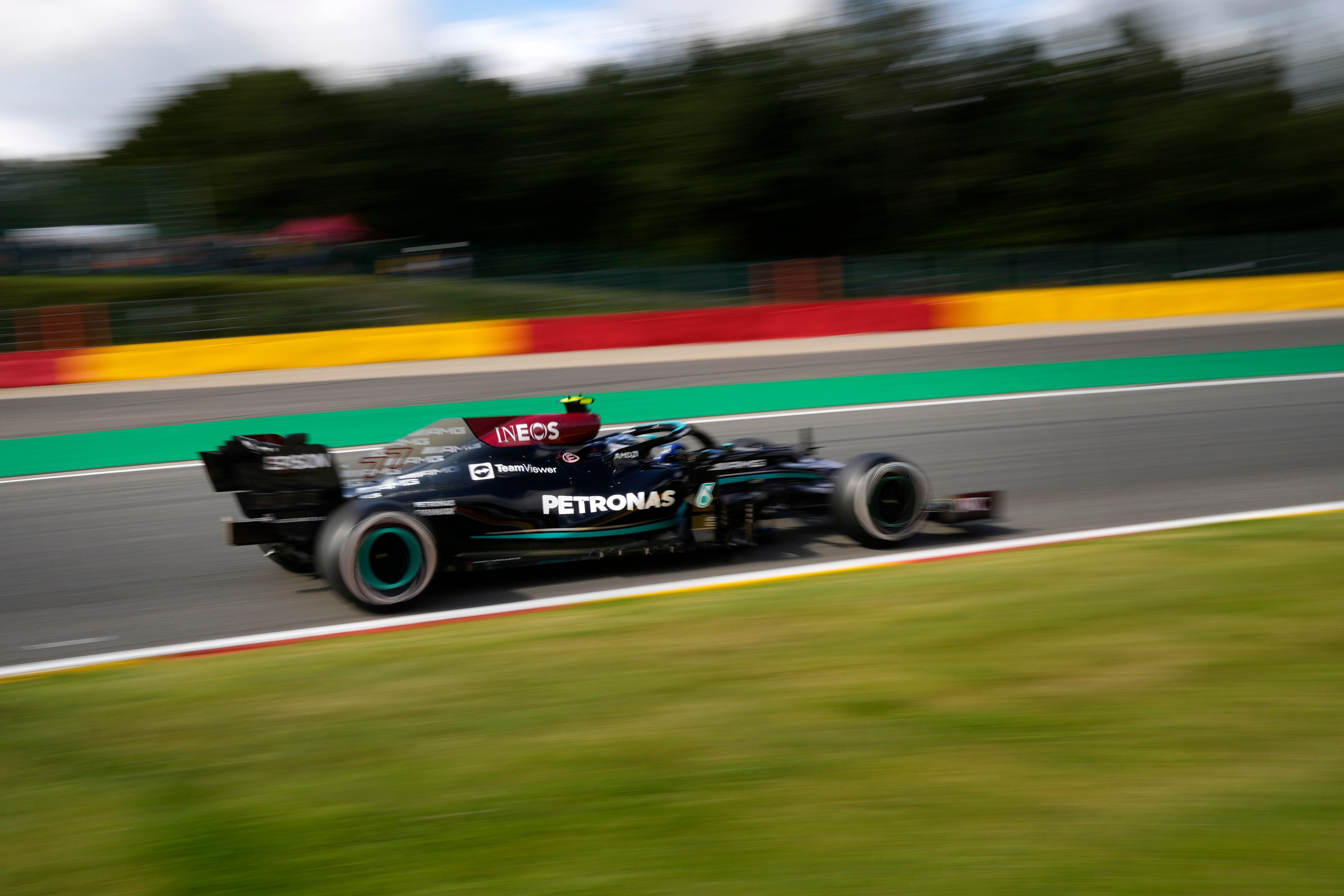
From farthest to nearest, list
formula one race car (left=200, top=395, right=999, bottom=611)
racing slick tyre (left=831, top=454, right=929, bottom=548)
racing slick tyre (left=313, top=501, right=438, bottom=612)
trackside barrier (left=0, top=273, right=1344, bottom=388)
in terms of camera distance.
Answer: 1. trackside barrier (left=0, top=273, right=1344, bottom=388)
2. racing slick tyre (left=831, top=454, right=929, bottom=548)
3. formula one race car (left=200, top=395, right=999, bottom=611)
4. racing slick tyre (left=313, top=501, right=438, bottom=612)

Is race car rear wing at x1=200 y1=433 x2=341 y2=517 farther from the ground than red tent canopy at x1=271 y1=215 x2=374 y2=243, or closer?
closer

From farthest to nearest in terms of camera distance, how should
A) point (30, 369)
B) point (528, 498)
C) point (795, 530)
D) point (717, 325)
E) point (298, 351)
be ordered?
point (717, 325)
point (298, 351)
point (30, 369)
point (795, 530)
point (528, 498)

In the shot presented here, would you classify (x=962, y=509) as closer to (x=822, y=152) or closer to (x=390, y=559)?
(x=390, y=559)

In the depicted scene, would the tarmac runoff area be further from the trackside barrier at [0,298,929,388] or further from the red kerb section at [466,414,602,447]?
the red kerb section at [466,414,602,447]

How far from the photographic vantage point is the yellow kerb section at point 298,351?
17.7 meters

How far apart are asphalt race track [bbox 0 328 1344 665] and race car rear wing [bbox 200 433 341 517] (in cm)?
65

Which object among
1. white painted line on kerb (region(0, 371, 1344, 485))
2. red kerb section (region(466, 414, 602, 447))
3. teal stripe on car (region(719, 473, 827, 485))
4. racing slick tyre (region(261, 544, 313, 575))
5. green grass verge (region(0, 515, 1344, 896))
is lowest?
green grass verge (region(0, 515, 1344, 896))

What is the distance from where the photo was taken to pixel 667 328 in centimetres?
1994

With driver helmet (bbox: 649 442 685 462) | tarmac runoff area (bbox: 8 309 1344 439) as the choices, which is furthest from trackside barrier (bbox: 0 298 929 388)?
driver helmet (bbox: 649 442 685 462)

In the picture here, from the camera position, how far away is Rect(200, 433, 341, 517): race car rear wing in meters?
6.36

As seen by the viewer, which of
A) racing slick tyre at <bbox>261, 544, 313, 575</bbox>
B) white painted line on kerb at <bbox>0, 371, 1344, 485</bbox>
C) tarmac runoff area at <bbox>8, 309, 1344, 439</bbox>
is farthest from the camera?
tarmac runoff area at <bbox>8, 309, 1344, 439</bbox>

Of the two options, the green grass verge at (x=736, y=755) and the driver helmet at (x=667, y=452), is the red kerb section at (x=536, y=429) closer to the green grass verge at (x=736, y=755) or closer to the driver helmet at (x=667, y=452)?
the driver helmet at (x=667, y=452)

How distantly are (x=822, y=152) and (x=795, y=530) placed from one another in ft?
108

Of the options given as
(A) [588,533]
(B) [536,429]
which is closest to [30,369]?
(B) [536,429]
